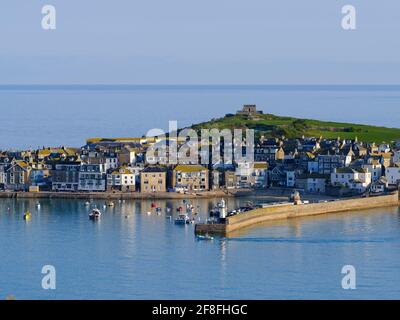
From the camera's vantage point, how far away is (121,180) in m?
29.9

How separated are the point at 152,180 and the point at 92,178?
157cm

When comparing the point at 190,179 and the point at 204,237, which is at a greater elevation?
the point at 190,179

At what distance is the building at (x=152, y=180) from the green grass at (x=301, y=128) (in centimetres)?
885

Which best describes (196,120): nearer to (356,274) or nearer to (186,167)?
(186,167)

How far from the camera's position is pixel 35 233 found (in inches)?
834

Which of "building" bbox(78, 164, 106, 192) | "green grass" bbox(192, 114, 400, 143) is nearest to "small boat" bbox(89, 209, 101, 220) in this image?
"building" bbox(78, 164, 106, 192)

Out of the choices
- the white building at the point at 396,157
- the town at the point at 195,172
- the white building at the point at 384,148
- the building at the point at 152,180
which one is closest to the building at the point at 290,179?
the town at the point at 195,172

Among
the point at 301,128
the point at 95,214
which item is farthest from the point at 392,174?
the point at 301,128

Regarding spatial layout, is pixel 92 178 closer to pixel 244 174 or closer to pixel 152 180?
pixel 152 180

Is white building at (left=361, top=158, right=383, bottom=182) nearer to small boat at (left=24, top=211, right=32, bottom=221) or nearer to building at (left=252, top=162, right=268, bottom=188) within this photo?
building at (left=252, top=162, right=268, bottom=188)

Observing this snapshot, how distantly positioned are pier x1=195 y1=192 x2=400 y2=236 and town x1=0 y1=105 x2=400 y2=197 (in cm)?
178

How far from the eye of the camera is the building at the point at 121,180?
29828 millimetres

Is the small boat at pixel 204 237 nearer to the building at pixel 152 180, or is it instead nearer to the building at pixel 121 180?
the building at pixel 152 180

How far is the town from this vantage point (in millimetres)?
29688
